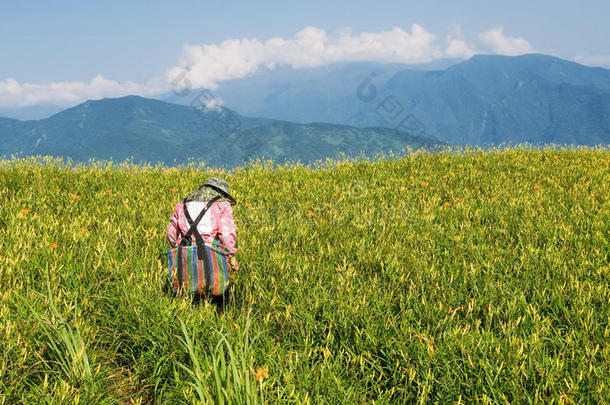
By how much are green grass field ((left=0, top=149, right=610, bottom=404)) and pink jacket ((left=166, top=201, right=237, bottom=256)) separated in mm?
384

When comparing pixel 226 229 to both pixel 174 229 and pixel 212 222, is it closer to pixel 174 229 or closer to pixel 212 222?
pixel 212 222

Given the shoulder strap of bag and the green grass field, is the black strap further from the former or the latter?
the green grass field

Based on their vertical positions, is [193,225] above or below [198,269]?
above

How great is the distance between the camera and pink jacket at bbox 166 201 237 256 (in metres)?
3.53

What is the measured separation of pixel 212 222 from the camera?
356 centimetres

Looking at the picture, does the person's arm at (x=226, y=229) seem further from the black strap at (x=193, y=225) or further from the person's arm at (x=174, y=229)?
the person's arm at (x=174, y=229)

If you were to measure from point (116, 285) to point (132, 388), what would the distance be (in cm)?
106

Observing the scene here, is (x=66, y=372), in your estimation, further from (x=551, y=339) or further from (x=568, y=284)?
(x=568, y=284)

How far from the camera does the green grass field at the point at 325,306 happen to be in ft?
7.28

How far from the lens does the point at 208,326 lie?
2717mm

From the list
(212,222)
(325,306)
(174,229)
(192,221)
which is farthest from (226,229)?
(325,306)

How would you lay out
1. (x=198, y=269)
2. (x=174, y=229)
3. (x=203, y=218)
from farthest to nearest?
(x=174, y=229)
(x=203, y=218)
(x=198, y=269)

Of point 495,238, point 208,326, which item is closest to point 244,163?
point 495,238

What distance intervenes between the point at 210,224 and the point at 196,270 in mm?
511
